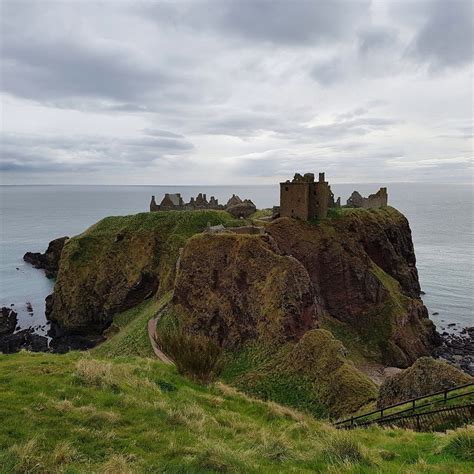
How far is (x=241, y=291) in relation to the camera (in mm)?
41594

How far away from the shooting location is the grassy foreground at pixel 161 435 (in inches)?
387

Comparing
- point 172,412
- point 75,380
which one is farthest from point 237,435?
point 75,380

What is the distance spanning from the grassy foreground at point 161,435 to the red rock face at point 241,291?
20411 mm

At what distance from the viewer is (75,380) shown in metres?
15.5

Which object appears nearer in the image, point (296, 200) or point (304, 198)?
point (304, 198)

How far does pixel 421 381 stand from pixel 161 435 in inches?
665

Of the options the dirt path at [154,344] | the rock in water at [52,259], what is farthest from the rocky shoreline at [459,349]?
the rock in water at [52,259]

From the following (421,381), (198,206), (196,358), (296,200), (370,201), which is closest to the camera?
(196,358)

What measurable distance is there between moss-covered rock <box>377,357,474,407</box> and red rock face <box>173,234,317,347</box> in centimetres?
1347

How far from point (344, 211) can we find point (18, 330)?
5448 centimetres

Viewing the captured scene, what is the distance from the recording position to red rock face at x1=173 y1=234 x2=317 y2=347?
38.3 meters

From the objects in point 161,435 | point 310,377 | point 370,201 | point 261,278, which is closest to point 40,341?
point 261,278

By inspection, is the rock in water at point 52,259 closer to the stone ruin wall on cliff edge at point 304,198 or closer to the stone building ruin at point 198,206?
the stone building ruin at point 198,206

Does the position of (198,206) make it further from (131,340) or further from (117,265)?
(131,340)
